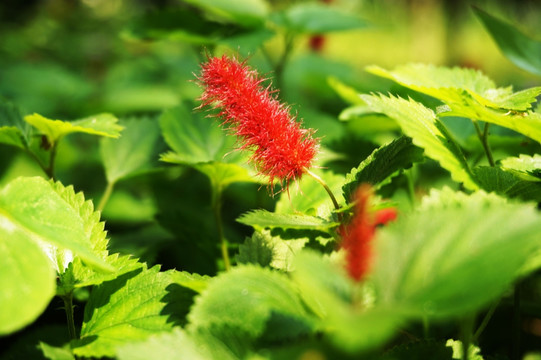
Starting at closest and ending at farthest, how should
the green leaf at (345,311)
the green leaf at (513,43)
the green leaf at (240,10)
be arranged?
the green leaf at (345,311) < the green leaf at (513,43) < the green leaf at (240,10)

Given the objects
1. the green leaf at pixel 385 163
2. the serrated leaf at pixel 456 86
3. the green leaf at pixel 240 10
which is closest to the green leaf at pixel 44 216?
the green leaf at pixel 385 163

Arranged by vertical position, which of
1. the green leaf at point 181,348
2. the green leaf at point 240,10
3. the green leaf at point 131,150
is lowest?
→ the green leaf at point 131,150

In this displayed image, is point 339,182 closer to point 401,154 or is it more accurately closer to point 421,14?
point 401,154

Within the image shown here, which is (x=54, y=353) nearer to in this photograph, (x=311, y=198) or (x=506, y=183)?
(x=311, y=198)

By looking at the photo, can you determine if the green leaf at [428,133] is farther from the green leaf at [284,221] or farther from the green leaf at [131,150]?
the green leaf at [131,150]

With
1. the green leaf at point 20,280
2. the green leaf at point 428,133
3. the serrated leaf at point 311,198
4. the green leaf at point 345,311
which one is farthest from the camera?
the serrated leaf at point 311,198

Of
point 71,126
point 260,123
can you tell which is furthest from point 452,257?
point 71,126
